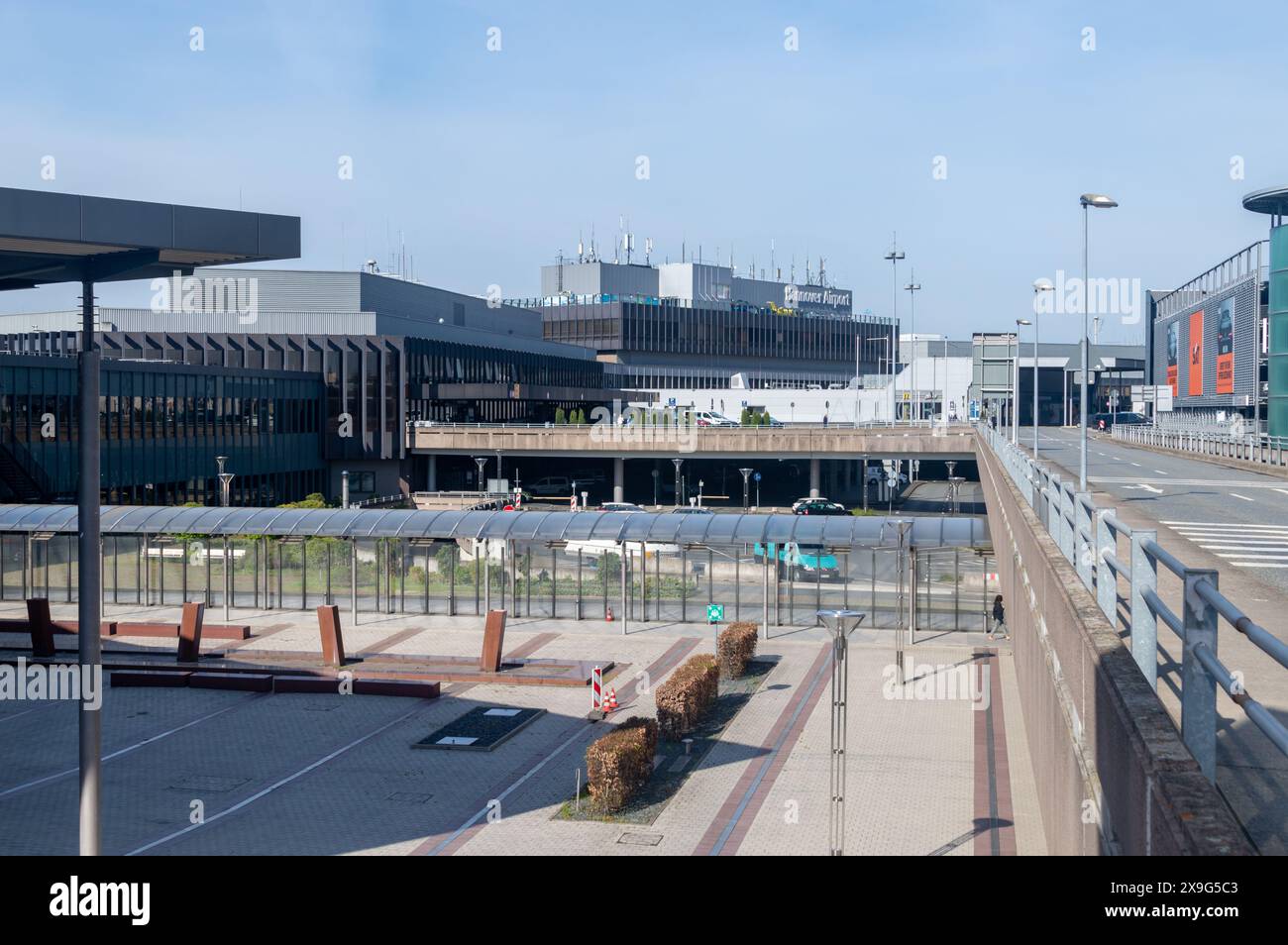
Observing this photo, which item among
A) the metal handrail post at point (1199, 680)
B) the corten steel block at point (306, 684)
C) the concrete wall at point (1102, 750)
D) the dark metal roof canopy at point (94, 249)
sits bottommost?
the corten steel block at point (306, 684)

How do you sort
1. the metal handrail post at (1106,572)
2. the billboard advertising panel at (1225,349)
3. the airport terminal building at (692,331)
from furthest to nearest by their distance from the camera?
the airport terminal building at (692,331) → the billboard advertising panel at (1225,349) → the metal handrail post at (1106,572)

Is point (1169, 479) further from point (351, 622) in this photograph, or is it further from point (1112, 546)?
point (1112, 546)

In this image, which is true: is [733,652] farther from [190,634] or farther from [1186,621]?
[1186,621]

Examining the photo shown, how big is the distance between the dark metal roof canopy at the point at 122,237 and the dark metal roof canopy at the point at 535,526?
18.2m

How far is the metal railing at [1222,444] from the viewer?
1522 inches

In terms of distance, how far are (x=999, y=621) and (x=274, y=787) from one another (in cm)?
1719

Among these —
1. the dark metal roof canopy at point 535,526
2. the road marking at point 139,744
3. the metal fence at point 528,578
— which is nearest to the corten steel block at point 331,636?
the road marking at point 139,744

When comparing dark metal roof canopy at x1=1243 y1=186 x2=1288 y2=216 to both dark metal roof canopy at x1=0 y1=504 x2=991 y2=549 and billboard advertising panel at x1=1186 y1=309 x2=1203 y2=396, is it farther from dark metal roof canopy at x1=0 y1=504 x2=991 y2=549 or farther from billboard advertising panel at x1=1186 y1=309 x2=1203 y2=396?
dark metal roof canopy at x1=0 y1=504 x2=991 y2=549

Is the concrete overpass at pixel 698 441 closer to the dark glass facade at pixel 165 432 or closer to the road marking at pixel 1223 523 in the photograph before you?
the dark glass facade at pixel 165 432

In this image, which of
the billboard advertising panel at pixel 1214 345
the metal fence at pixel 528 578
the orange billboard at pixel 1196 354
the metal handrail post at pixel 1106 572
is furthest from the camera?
the orange billboard at pixel 1196 354

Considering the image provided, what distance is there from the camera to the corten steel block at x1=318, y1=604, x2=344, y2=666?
26.2 metres

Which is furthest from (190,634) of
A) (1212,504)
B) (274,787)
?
(1212,504)
